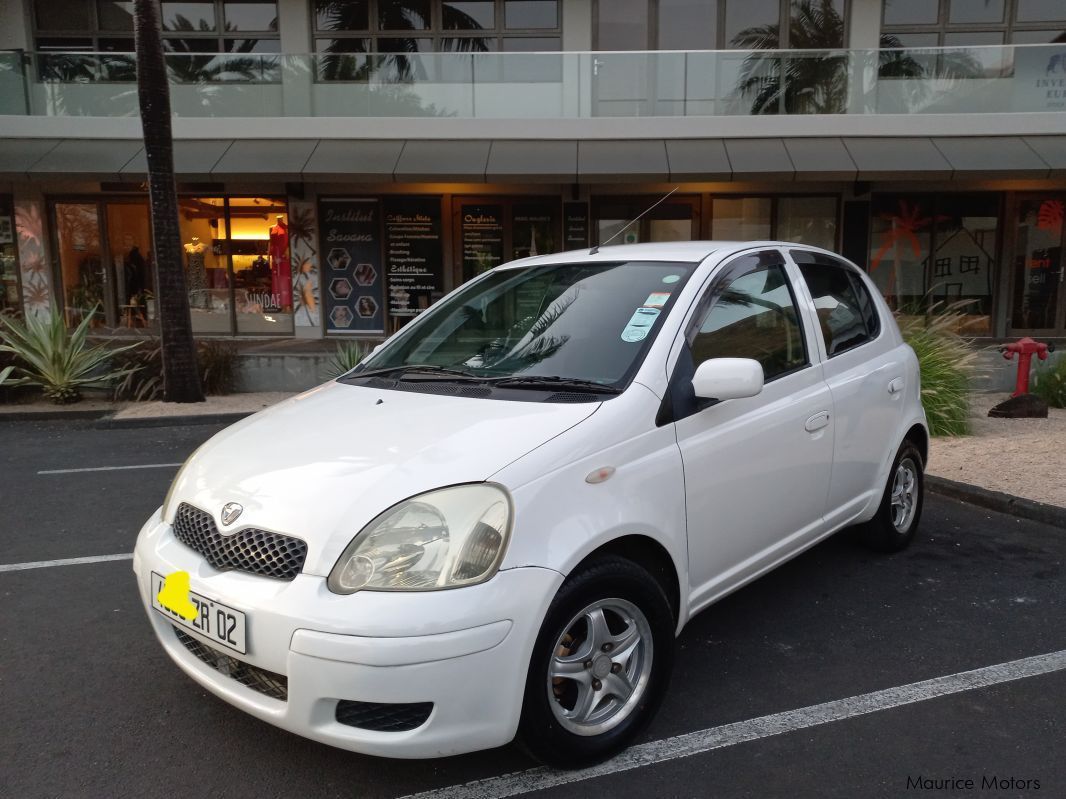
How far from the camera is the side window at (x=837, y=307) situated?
12.7 ft

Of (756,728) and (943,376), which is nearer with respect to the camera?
(756,728)

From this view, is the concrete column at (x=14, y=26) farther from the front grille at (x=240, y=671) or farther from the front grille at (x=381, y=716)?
the front grille at (x=381, y=716)

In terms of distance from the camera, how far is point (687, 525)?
2.85 metres

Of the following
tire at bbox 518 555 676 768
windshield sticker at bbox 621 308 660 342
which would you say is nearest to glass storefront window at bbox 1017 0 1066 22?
windshield sticker at bbox 621 308 660 342

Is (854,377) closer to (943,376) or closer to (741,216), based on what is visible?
(943,376)

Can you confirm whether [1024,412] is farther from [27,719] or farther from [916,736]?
[27,719]

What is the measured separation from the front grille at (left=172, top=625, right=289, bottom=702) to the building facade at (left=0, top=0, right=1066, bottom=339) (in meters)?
11.5

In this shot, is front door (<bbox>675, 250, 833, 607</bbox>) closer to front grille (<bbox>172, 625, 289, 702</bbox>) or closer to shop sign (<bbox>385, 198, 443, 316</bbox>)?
front grille (<bbox>172, 625, 289, 702</bbox>)

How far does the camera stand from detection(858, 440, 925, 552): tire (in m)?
4.37

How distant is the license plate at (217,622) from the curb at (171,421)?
7.15 meters

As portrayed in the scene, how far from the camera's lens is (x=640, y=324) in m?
3.09

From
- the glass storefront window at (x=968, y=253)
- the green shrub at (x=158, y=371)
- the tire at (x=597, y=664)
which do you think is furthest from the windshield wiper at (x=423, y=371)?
the glass storefront window at (x=968, y=253)

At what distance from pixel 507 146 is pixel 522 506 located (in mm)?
12450

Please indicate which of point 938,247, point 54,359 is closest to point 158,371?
point 54,359
